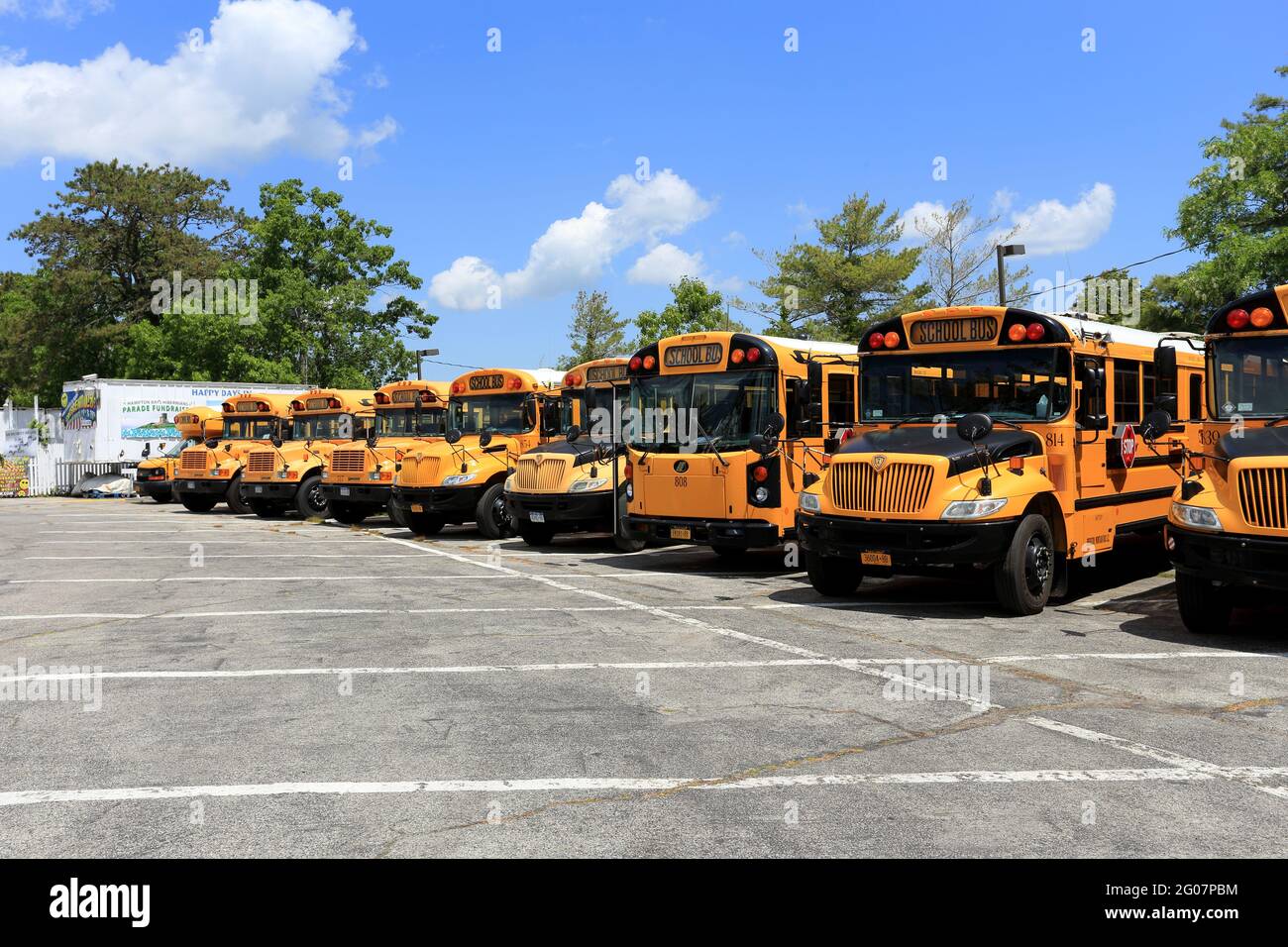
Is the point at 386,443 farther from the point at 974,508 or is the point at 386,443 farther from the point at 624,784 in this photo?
the point at 624,784

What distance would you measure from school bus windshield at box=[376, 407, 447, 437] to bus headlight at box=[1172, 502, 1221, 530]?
14.3 m

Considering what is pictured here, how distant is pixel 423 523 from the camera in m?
19.2

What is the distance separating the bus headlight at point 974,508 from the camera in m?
9.52

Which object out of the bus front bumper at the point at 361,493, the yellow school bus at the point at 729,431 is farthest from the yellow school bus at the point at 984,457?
the bus front bumper at the point at 361,493

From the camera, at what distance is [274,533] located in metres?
19.8

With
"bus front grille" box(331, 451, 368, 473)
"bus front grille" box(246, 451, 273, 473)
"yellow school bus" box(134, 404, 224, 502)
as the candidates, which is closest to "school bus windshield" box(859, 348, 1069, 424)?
"bus front grille" box(331, 451, 368, 473)

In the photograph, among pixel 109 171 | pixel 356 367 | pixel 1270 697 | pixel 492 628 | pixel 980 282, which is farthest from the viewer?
pixel 109 171

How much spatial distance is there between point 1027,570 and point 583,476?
24.5 ft

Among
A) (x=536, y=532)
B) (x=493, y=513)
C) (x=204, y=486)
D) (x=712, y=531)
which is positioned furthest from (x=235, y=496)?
(x=712, y=531)

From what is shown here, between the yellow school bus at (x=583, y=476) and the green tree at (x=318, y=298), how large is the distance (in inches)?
1066
